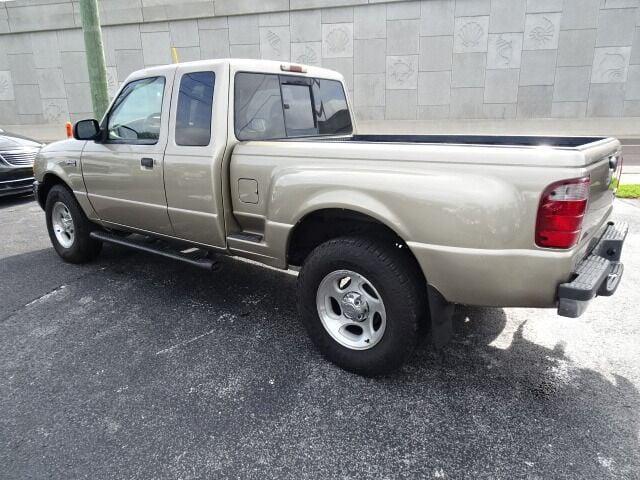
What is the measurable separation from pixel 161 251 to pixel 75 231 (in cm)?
156

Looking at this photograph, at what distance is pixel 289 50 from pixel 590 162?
55.5 ft

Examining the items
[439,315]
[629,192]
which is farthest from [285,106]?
[629,192]

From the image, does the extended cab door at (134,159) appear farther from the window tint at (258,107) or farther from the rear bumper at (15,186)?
the rear bumper at (15,186)

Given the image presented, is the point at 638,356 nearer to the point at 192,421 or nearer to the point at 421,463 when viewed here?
the point at 421,463

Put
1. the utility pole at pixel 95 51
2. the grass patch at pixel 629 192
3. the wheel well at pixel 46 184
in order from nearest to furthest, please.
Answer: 1. the wheel well at pixel 46 184
2. the grass patch at pixel 629 192
3. the utility pole at pixel 95 51

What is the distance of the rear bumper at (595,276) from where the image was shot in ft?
7.50

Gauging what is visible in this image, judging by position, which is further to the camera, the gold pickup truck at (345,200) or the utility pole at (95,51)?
the utility pole at (95,51)

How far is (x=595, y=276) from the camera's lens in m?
2.43

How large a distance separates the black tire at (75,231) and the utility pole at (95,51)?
4.50 metres

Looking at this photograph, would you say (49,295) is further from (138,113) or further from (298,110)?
(298,110)

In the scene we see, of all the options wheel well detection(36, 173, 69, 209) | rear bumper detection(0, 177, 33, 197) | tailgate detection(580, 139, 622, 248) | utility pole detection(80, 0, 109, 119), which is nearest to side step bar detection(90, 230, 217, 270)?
wheel well detection(36, 173, 69, 209)

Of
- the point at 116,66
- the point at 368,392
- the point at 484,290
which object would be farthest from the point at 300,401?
the point at 116,66

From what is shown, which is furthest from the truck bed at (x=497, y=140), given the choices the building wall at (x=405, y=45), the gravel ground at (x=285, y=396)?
Answer: the building wall at (x=405, y=45)

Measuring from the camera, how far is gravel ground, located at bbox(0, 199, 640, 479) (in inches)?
90.0
